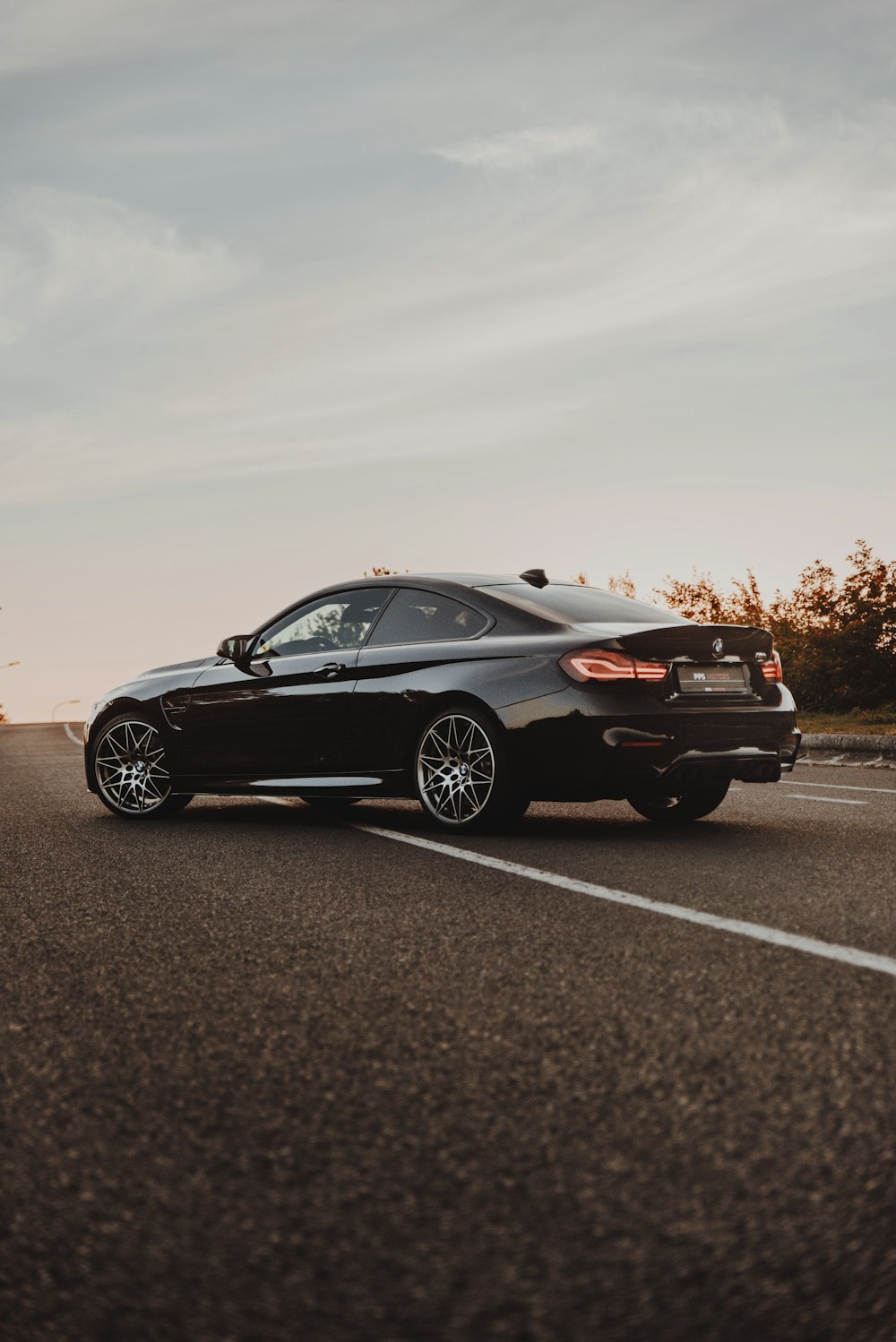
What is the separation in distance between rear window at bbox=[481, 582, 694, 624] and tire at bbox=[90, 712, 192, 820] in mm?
2670

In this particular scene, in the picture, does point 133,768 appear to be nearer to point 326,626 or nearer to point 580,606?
point 326,626

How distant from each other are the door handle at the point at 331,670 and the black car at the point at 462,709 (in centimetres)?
1

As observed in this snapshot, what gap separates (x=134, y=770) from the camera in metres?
8.87

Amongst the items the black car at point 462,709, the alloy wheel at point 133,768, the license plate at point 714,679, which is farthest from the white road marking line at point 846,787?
the alloy wheel at point 133,768

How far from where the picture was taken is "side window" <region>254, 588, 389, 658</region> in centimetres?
805

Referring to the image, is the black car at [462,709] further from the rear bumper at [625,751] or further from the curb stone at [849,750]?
the curb stone at [849,750]

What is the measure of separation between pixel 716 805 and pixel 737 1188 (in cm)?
611

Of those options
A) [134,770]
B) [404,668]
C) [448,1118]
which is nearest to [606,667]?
[404,668]

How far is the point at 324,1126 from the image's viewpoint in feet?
8.39

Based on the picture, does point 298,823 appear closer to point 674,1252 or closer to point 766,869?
point 766,869

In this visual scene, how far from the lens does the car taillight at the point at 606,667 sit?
6.71 metres

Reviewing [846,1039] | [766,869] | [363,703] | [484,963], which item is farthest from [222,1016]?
[363,703]

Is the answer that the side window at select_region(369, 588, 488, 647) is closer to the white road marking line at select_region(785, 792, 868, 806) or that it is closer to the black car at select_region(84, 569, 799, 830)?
the black car at select_region(84, 569, 799, 830)

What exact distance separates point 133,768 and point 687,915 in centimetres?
519
